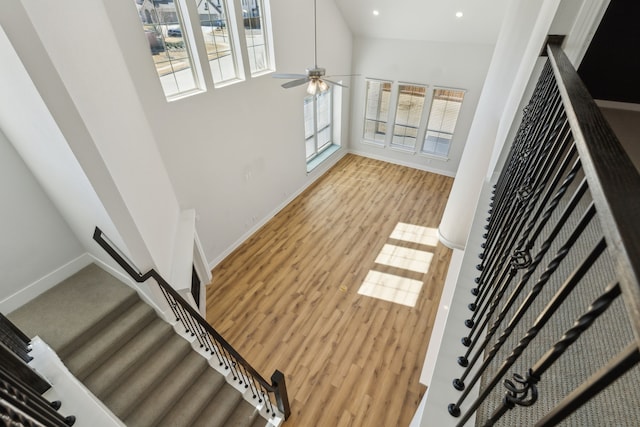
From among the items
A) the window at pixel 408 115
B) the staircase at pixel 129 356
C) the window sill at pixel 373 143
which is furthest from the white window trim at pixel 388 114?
the staircase at pixel 129 356

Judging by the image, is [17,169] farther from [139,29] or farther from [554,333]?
[554,333]

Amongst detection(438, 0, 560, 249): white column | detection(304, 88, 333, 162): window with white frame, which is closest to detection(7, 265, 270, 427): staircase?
detection(438, 0, 560, 249): white column

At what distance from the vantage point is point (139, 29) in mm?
3607

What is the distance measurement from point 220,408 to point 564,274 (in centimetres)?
357

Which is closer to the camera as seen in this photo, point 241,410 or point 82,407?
point 82,407

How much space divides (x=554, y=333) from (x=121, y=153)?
3.49 meters

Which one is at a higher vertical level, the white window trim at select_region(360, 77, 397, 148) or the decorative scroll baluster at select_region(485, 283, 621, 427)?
the decorative scroll baluster at select_region(485, 283, 621, 427)

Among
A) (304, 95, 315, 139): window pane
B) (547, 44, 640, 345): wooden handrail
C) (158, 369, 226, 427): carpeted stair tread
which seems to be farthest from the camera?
(304, 95, 315, 139): window pane

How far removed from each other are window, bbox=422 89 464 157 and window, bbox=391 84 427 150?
333mm

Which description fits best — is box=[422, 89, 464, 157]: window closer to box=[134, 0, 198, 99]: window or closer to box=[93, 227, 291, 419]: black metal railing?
box=[134, 0, 198, 99]: window

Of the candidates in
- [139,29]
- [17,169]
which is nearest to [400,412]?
[17,169]

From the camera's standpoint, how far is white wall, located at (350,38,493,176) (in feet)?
23.5

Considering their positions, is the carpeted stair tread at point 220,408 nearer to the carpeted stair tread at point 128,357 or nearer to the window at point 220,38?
the carpeted stair tread at point 128,357

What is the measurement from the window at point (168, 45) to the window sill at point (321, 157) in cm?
415
